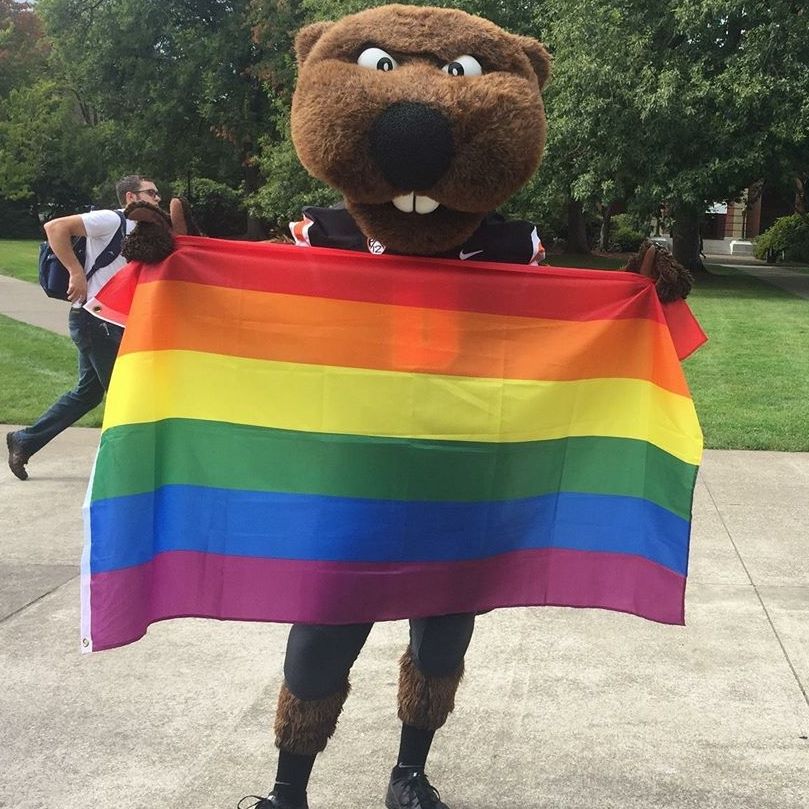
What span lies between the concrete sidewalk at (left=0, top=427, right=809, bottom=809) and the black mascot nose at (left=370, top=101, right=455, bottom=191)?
163 cm

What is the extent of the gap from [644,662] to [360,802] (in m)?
1.27

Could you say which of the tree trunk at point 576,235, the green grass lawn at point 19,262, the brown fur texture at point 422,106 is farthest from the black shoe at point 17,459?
the tree trunk at point 576,235

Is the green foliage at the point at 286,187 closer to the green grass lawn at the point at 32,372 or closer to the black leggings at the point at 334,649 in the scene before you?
the green grass lawn at the point at 32,372

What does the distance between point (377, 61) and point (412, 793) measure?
1817 millimetres

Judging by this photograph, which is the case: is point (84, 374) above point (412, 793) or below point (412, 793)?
above

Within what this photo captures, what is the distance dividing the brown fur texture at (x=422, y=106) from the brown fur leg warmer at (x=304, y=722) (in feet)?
3.65

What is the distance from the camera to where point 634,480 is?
8.43 feet

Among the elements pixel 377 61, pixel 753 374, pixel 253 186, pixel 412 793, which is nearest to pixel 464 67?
pixel 377 61

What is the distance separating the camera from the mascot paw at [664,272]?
253 centimetres

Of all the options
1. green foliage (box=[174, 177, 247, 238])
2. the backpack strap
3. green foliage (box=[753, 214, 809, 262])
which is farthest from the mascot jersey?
green foliage (box=[753, 214, 809, 262])

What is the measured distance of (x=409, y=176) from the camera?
2.22 m

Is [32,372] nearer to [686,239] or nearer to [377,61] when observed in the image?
[377,61]

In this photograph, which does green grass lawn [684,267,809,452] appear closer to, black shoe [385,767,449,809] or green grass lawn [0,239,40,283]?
black shoe [385,767,449,809]

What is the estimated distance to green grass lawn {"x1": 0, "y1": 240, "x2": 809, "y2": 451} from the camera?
7348mm
